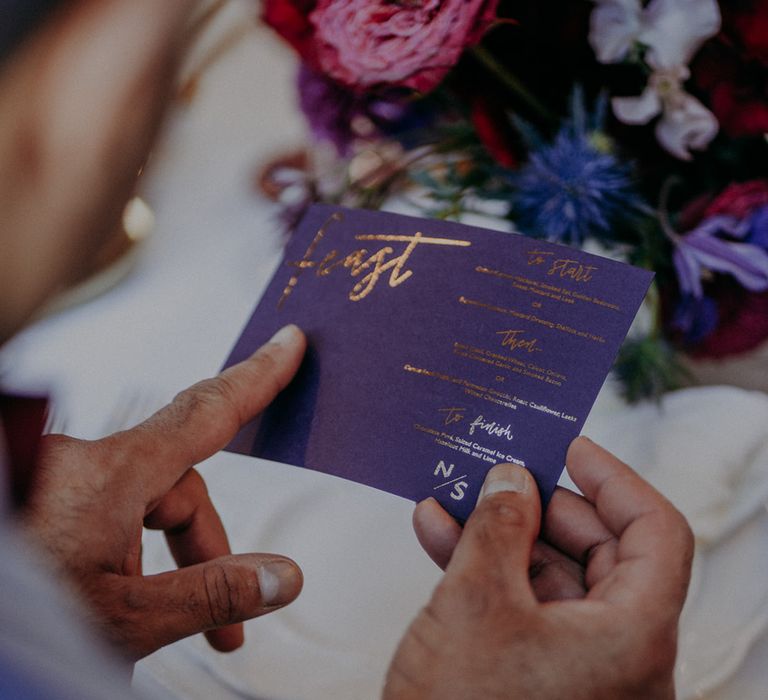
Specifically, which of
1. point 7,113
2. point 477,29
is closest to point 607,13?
point 477,29

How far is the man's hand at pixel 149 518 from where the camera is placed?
1.37ft

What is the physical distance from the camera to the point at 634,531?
413 millimetres

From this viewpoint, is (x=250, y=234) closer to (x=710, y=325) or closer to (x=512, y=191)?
(x=512, y=191)

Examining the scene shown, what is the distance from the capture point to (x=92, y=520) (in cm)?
43

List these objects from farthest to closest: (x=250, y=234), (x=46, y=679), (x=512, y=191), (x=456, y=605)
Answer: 1. (x=250, y=234)
2. (x=512, y=191)
3. (x=456, y=605)
4. (x=46, y=679)

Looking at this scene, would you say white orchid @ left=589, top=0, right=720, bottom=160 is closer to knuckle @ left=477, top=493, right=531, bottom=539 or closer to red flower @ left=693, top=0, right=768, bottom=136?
red flower @ left=693, top=0, right=768, bottom=136

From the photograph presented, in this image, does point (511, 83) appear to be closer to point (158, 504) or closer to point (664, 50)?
point (664, 50)

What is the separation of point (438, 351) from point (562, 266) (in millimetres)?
86

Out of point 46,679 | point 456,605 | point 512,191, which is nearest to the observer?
point 46,679

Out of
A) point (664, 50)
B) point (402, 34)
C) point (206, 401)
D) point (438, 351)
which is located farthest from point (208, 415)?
point (664, 50)

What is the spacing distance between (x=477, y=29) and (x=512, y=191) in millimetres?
133

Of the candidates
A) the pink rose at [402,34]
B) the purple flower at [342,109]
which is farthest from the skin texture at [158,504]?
the purple flower at [342,109]

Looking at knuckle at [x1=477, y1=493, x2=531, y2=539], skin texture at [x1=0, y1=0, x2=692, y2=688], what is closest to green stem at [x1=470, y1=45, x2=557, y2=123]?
skin texture at [x1=0, y1=0, x2=692, y2=688]

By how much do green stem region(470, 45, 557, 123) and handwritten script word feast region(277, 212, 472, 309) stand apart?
148mm
